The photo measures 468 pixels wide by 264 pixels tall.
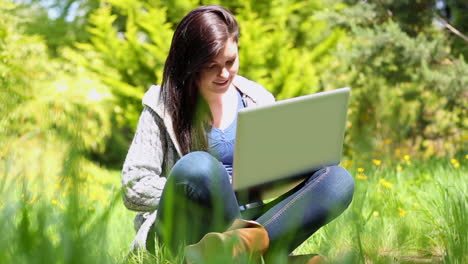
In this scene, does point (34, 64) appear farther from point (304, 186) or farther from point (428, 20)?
point (304, 186)

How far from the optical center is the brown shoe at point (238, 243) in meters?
1.46

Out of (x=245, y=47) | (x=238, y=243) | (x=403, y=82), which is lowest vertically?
(x=403, y=82)

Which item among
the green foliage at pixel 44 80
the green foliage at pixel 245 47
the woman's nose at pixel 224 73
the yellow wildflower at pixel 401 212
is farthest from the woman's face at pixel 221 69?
the green foliage at pixel 245 47

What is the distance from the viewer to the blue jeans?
175 centimetres

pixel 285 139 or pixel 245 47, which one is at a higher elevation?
pixel 285 139

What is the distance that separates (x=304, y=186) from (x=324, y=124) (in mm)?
196

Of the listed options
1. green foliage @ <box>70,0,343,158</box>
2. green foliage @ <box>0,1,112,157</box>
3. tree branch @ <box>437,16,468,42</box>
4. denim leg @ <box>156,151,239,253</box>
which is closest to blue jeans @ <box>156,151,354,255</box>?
denim leg @ <box>156,151,239,253</box>

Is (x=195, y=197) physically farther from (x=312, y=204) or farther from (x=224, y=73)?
(x=224, y=73)

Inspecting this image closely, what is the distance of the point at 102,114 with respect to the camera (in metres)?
6.29

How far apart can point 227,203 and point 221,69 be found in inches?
21.7

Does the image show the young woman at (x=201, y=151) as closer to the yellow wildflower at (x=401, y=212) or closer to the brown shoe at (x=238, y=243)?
the brown shoe at (x=238, y=243)

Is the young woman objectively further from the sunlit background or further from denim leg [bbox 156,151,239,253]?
the sunlit background

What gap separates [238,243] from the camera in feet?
5.02

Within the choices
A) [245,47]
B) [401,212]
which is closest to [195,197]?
[401,212]
